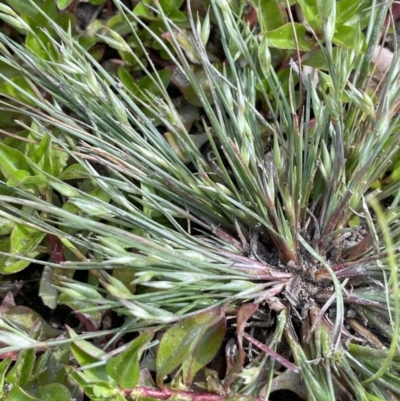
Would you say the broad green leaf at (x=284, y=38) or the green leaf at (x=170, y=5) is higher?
the green leaf at (x=170, y=5)

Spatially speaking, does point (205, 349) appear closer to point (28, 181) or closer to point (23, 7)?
point (28, 181)

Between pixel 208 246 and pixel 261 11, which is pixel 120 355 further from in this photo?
pixel 261 11

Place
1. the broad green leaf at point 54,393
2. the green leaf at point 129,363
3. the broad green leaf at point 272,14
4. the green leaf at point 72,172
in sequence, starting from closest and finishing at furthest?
1. the green leaf at point 129,363
2. the broad green leaf at point 54,393
3. the green leaf at point 72,172
4. the broad green leaf at point 272,14

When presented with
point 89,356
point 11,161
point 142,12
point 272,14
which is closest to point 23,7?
point 142,12

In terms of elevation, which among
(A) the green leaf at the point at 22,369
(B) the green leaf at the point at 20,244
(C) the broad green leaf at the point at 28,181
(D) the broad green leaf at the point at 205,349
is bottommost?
(D) the broad green leaf at the point at 205,349

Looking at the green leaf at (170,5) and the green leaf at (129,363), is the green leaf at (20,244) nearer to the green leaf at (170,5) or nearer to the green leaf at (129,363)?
the green leaf at (129,363)

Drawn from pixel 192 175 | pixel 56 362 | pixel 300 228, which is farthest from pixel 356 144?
pixel 56 362

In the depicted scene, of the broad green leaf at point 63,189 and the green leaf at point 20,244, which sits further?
the green leaf at point 20,244

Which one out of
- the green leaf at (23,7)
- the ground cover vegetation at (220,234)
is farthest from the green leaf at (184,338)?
the green leaf at (23,7)

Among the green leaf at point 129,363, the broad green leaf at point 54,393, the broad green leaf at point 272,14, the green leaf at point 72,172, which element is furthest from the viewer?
the broad green leaf at point 272,14
